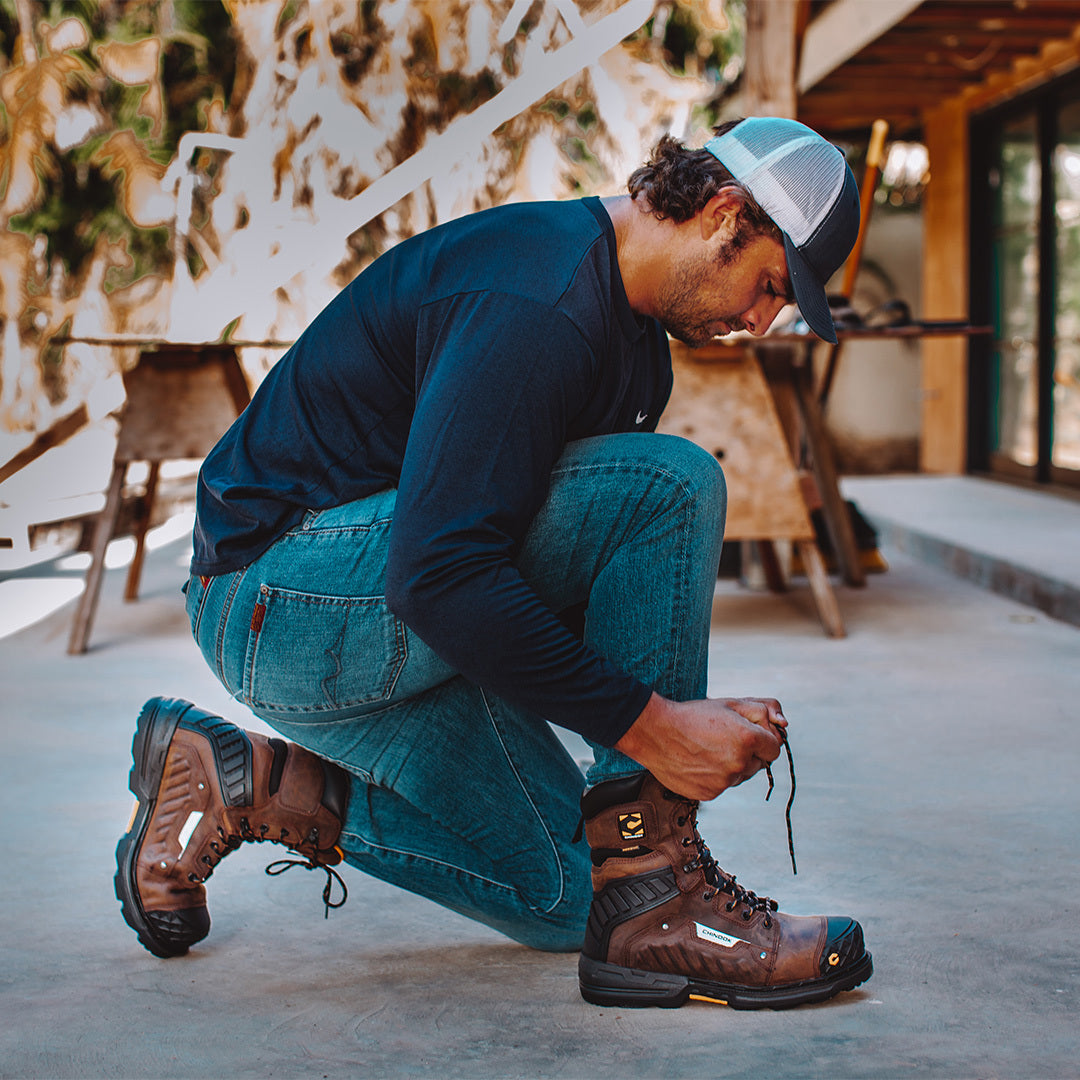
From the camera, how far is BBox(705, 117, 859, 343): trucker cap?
54.2 inches

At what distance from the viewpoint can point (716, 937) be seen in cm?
142

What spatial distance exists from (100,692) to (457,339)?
2.14m

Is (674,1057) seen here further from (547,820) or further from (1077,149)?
(1077,149)

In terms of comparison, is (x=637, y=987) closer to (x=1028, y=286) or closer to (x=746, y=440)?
(x=746, y=440)

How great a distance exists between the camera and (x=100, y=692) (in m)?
3.07

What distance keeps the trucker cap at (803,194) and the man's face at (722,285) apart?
0.03 metres

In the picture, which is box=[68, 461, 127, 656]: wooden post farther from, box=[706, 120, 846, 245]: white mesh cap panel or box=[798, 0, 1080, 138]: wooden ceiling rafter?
box=[798, 0, 1080, 138]: wooden ceiling rafter

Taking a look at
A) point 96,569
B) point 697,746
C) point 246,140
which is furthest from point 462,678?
point 246,140

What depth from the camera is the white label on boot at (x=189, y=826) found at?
156cm

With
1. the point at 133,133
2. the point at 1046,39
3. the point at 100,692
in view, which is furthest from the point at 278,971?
the point at 1046,39

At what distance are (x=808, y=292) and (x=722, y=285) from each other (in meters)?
0.09

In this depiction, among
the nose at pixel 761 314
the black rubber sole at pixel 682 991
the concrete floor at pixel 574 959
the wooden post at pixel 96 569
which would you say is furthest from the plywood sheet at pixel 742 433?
the black rubber sole at pixel 682 991

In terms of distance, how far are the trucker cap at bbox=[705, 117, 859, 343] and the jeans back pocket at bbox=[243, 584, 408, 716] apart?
0.57m

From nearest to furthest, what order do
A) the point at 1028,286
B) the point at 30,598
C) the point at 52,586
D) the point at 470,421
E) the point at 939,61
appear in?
the point at 470,421
the point at 30,598
the point at 52,586
the point at 939,61
the point at 1028,286
